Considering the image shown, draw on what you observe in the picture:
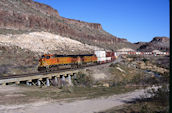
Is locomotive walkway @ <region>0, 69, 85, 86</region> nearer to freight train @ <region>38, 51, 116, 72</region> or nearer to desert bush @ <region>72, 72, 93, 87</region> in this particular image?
desert bush @ <region>72, 72, 93, 87</region>

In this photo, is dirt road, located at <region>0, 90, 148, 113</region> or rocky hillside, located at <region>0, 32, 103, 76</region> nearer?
dirt road, located at <region>0, 90, 148, 113</region>

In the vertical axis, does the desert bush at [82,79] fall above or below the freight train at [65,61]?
below

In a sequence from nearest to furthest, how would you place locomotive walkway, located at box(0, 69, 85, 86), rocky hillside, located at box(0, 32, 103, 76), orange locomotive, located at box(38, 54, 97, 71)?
locomotive walkway, located at box(0, 69, 85, 86) → orange locomotive, located at box(38, 54, 97, 71) → rocky hillside, located at box(0, 32, 103, 76)

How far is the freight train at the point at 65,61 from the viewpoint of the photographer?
27666 millimetres

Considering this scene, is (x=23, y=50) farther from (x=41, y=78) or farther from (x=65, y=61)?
(x=41, y=78)

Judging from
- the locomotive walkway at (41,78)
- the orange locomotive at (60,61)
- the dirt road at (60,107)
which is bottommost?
the dirt road at (60,107)

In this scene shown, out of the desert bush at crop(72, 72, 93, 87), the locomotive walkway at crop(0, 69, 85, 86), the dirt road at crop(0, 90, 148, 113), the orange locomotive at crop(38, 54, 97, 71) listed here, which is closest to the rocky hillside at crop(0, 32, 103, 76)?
the orange locomotive at crop(38, 54, 97, 71)

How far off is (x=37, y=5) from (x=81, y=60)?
85.7 meters

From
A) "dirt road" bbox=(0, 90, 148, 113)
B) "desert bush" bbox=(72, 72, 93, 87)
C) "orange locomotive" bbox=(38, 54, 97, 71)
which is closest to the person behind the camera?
"dirt road" bbox=(0, 90, 148, 113)

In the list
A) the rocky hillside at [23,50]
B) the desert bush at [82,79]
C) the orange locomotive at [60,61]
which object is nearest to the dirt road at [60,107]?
the desert bush at [82,79]

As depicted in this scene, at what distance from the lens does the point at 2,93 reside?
16.6 metres

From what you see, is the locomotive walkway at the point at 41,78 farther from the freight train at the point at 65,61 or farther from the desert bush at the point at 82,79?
the freight train at the point at 65,61

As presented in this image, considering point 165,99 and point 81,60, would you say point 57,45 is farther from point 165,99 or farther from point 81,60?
point 165,99

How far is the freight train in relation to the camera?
27.7 metres
